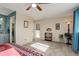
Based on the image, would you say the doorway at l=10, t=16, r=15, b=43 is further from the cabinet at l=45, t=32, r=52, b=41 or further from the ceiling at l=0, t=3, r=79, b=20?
the cabinet at l=45, t=32, r=52, b=41

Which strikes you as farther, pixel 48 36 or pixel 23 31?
pixel 23 31

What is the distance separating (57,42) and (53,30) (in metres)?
0.50

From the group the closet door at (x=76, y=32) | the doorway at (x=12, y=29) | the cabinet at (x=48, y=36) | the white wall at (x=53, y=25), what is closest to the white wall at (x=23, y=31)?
the doorway at (x=12, y=29)

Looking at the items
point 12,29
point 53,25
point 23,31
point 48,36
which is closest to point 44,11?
point 53,25

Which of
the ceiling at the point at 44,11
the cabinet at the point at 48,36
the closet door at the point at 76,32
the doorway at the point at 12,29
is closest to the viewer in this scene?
the ceiling at the point at 44,11

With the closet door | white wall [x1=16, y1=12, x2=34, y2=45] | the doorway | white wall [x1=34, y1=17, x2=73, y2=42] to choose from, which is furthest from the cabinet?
the doorway

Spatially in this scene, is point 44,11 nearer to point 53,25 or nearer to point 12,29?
point 53,25

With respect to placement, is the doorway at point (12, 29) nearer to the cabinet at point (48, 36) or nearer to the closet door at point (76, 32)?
the cabinet at point (48, 36)

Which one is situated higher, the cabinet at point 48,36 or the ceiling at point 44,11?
the ceiling at point 44,11

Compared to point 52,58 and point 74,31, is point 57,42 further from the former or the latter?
point 52,58

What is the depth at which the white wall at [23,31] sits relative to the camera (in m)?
2.81

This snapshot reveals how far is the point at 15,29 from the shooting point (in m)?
2.87

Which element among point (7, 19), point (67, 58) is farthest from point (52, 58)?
point (7, 19)

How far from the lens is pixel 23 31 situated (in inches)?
119
